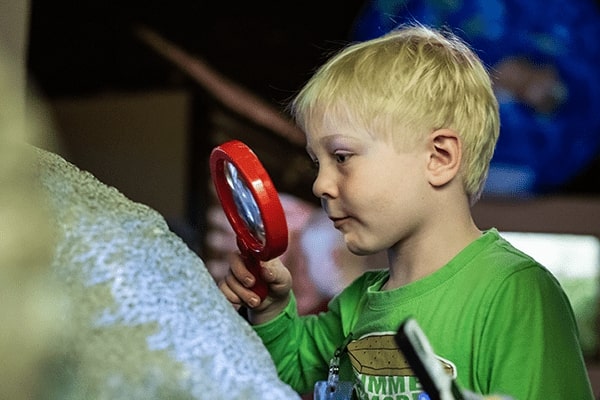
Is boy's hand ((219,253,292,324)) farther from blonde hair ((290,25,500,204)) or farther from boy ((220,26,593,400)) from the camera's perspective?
blonde hair ((290,25,500,204))

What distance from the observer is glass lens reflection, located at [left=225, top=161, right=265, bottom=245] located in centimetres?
66

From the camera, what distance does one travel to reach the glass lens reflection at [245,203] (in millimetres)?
661

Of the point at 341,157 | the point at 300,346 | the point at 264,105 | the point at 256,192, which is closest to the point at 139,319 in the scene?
the point at 256,192

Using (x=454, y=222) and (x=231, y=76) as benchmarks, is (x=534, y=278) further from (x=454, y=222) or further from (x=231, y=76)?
(x=231, y=76)

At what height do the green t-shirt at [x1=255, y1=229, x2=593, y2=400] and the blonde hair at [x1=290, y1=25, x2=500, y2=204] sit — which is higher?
the blonde hair at [x1=290, y1=25, x2=500, y2=204]

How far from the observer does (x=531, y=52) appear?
1.86 m

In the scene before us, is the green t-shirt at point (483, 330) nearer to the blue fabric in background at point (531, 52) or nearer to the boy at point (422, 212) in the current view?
the boy at point (422, 212)

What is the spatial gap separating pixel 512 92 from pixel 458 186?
3.86 feet

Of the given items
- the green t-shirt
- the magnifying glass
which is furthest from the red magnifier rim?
the green t-shirt

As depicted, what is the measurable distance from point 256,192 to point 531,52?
136 cm

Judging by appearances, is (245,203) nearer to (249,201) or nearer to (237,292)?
(249,201)

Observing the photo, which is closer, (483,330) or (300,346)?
(483,330)

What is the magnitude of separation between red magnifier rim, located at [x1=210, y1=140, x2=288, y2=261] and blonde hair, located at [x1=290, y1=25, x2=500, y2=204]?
0.09 meters

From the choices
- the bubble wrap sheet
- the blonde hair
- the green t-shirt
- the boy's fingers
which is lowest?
the boy's fingers
